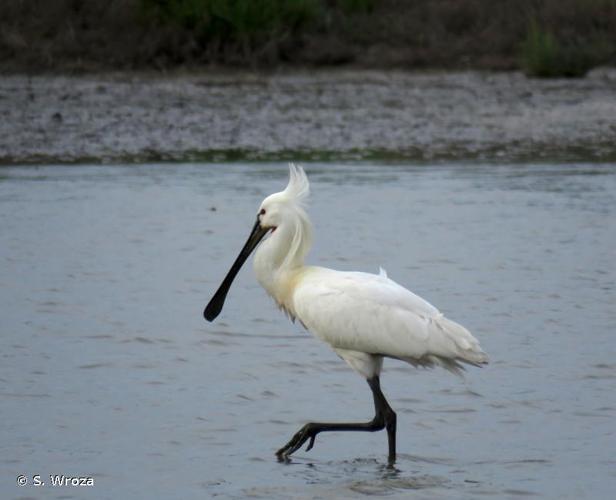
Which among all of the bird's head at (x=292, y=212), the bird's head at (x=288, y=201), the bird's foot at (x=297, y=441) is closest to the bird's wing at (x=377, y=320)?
the bird's head at (x=292, y=212)

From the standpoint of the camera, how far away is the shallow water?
6.69 meters

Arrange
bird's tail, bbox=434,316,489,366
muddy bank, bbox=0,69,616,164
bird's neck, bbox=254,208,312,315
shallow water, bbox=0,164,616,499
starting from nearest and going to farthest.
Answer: shallow water, bbox=0,164,616,499 < bird's tail, bbox=434,316,489,366 < bird's neck, bbox=254,208,312,315 < muddy bank, bbox=0,69,616,164

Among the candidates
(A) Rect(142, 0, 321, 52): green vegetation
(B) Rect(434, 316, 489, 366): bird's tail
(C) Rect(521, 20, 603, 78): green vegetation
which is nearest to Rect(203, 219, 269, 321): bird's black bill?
(B) Rect(434, 316, 489, 366): bird's tail

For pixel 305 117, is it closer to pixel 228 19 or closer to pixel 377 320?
pixel 228 19

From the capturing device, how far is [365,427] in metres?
7.13

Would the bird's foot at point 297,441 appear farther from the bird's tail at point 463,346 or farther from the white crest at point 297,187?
the white crest at point 297,187

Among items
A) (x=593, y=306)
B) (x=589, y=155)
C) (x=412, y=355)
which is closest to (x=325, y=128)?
(x=589, y=155)

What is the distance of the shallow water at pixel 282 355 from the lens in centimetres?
Answer: 669

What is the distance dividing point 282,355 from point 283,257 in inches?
53.5

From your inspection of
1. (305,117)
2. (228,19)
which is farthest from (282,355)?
(228,19)

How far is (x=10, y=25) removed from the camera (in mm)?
26828

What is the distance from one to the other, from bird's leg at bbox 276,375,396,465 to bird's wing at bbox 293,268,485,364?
22cm

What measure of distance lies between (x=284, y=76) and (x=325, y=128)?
17.7 ft

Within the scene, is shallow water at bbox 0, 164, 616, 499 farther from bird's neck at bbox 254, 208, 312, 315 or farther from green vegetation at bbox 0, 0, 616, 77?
green vegetation at bbox 0, 0, 616, 77
